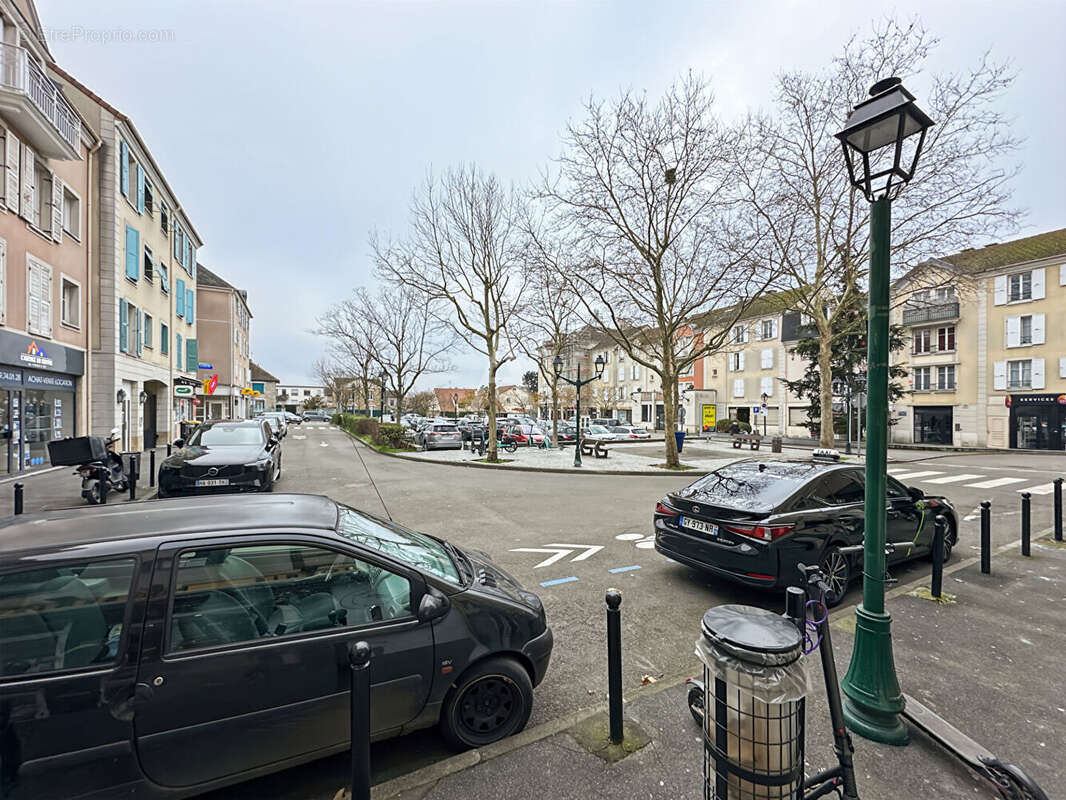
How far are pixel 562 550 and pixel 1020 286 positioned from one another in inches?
1550

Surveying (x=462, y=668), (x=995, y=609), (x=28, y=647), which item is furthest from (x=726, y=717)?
(x=995, y=609)

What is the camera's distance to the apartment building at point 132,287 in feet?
56.5

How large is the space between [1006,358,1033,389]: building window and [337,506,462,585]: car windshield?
40.8 meters

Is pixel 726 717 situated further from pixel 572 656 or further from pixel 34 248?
pixel 34 248

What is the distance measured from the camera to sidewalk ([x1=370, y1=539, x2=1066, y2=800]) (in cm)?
251

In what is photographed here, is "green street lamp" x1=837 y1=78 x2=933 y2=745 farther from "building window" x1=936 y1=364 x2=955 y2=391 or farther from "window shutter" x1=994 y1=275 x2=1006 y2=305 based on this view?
"building window" x1=936 y1=364 x2=955 y2=391

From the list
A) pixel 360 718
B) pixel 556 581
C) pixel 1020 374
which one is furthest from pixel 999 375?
pixel 360 718

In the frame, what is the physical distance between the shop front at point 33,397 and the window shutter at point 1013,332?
47.0 meters

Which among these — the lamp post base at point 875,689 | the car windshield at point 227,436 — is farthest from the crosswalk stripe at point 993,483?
the car windshield at point 227,436

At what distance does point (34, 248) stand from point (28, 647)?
57.4ft

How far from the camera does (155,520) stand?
8.25 feet

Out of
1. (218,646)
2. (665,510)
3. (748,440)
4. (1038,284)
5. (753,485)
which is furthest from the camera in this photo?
(748,440)

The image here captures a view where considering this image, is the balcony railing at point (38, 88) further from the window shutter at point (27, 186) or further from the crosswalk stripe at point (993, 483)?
the crosswalk stripe at point (993, 483)

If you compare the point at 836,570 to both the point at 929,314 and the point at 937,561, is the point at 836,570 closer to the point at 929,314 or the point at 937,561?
the point at 937,561
